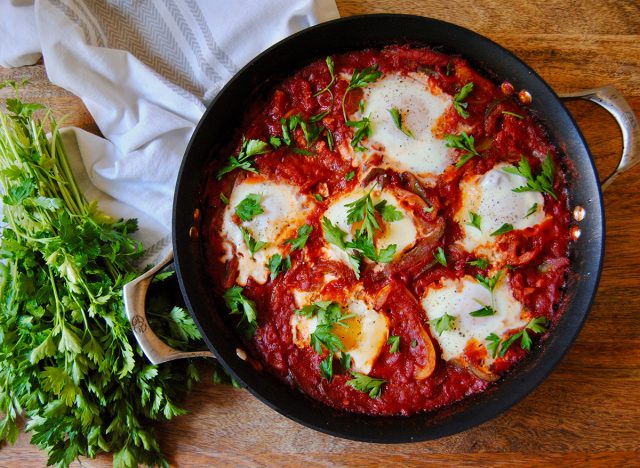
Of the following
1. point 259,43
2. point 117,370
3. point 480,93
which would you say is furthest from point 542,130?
point 117,370

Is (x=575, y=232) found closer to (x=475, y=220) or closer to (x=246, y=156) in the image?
(x=475, y=220)

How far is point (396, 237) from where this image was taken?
10.5 feet

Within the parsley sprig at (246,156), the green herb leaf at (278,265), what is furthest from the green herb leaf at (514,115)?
the green herb leaf at (278,265)

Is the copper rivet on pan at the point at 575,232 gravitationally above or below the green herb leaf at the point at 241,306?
above

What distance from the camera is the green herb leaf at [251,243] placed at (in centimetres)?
321

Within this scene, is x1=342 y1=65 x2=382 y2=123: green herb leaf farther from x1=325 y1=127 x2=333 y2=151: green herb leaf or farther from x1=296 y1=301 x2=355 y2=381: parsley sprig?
x1=296 y1=301 x2=355 y2=381: parsley sprig

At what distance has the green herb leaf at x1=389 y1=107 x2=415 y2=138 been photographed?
3193mm

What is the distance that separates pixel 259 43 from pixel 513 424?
2700 millimetres

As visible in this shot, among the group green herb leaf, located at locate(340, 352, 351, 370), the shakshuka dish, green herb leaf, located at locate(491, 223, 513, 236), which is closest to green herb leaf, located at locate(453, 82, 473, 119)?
the shakshuka dish

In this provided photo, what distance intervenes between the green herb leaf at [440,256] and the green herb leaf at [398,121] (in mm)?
628

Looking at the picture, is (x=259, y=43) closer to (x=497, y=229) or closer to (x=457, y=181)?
(x=457, y=181)

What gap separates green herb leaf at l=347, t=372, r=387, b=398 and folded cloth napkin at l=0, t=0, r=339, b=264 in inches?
52.3

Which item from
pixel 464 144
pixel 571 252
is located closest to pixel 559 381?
pixel 571 252

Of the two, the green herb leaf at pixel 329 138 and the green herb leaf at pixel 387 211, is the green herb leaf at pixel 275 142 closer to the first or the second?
the green herb leaf at pixel 329 138
